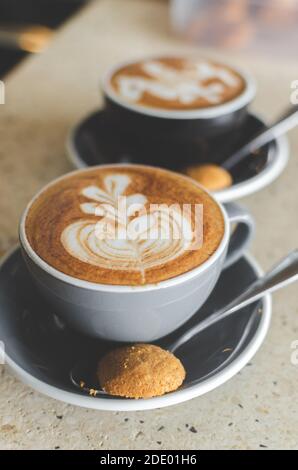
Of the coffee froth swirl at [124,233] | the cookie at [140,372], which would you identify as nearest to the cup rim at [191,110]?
the coffee froth swirl at [124,233]

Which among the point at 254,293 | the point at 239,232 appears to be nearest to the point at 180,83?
the point at 239,232

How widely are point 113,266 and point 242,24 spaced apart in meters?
0.97

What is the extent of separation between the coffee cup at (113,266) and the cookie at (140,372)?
2cm

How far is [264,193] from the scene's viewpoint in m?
0.91

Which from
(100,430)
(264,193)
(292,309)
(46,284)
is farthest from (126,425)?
(264,193)

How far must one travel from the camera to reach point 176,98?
0.91 metres

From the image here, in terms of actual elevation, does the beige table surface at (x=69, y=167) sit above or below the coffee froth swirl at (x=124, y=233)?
below

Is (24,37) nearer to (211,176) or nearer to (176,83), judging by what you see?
(176,83)

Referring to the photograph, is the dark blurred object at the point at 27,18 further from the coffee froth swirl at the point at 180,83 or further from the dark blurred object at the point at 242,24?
the coffee froth swirl at the point at 180,83

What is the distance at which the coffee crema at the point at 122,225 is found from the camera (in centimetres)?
55

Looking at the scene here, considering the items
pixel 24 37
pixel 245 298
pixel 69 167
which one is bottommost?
pixel 24 37

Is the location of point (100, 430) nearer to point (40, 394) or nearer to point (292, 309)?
point (40, 394)

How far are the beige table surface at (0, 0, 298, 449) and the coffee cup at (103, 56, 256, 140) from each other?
0.13 metres

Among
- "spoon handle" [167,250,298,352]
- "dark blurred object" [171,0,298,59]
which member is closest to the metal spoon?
"spoon handle" [167,250,298,352]
